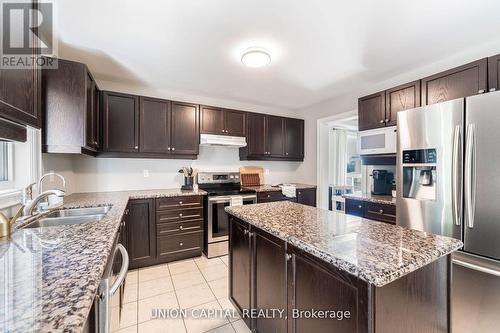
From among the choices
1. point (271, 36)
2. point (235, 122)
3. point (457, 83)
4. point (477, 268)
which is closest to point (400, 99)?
point (457, 83)

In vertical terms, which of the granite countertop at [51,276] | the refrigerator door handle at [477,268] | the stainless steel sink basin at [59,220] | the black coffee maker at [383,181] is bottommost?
the refrigerator door handle at [477,268]

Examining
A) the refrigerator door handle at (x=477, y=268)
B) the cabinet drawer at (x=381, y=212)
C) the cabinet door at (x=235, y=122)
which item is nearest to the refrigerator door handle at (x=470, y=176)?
the refrigerator door handle at (x=477, y=268)

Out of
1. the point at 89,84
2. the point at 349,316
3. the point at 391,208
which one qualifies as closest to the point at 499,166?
the point at 391,208

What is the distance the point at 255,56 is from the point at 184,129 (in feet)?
5.26


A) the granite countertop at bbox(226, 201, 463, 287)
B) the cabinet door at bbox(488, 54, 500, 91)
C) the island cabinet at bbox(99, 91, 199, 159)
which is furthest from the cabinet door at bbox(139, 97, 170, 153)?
the cabinet door at bbox(488, 54, 500, 91)

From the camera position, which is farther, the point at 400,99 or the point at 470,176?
the point at 400,99

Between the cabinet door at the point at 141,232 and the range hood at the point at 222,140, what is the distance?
1155 mm

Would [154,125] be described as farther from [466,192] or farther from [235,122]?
[466,192]

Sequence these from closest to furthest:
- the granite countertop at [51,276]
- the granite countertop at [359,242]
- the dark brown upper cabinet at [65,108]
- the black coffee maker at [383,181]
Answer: the granite countertop at [51,276] → the granite countertop at [359,242] → the dark brown upper cabinet at [65,108] → the black coffee maker at [383,181]

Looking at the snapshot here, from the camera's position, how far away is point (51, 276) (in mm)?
749

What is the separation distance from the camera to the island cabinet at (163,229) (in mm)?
2732

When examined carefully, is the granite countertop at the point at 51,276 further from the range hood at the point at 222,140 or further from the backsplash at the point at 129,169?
the range hood at the point at 222,140

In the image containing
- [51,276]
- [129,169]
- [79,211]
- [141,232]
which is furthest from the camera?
[129,169]

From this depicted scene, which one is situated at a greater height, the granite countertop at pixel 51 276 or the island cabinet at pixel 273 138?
the island cabinet at pixel 273 138
